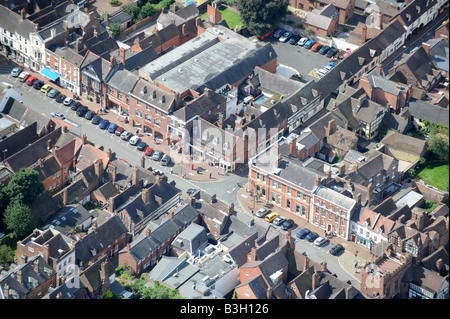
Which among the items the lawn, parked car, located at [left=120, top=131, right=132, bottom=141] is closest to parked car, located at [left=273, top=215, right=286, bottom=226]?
the lawn

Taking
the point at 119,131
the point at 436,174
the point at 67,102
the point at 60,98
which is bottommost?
the point at 119,131

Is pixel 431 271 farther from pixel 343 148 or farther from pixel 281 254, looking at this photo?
pixel 343 148

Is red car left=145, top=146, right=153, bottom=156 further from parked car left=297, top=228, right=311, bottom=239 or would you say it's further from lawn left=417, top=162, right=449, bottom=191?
lawn left=417, top=162, right=449, bottom=191

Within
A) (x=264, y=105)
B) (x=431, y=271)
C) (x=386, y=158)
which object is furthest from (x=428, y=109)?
(x=431, y=271)

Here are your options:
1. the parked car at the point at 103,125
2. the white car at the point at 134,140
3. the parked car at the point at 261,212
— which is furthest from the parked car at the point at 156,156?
the parked car at the point at 261,212

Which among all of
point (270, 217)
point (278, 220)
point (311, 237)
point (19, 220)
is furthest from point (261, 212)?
point (19, 220)

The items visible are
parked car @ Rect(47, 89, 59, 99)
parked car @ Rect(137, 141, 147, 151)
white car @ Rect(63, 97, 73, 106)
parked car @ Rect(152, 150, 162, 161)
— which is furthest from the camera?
parked car @ Rect(47, 89, 59, 99)

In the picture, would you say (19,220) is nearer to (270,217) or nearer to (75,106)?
(75,106)
